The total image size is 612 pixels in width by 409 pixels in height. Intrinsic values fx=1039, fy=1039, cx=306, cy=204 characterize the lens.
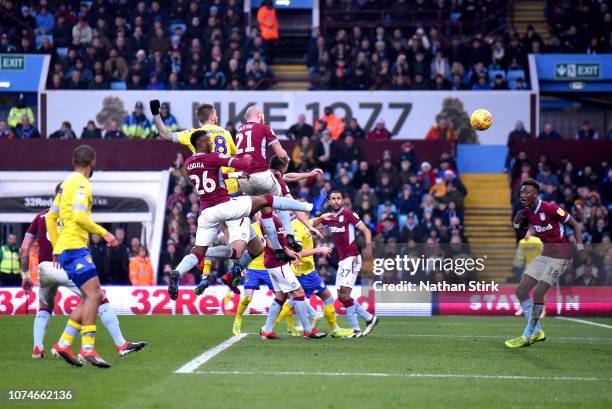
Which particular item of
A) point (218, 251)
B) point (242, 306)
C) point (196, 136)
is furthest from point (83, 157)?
point (242, 306)

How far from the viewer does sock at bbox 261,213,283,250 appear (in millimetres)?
14992

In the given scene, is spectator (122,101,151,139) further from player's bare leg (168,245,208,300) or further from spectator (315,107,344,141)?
player's bare leg (168,245,208,300)

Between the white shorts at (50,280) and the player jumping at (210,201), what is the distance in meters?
1.57

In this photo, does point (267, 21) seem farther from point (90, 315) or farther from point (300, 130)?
point (90, 315)

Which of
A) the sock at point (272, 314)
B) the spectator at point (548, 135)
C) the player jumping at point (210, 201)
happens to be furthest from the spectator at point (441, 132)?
the player jumping at point (210, 201)

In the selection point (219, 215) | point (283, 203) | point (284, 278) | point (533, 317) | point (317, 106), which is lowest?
point (533, 317)

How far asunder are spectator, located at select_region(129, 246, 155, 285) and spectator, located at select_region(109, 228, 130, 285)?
74 cm

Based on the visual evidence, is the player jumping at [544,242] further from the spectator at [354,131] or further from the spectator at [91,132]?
the spectator at [91,132]

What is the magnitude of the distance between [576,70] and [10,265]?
18.4 m

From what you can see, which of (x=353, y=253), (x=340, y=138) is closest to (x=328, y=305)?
(x=353, y=253)

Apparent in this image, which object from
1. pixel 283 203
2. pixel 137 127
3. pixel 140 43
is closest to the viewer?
pixel 283 203

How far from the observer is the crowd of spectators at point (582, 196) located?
79.7 feet

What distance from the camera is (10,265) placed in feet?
81.7

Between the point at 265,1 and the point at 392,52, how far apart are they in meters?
4.59
